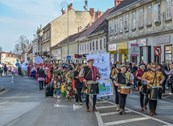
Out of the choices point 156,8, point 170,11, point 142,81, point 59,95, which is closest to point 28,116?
point 142,81

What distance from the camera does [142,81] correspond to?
15.7 metres

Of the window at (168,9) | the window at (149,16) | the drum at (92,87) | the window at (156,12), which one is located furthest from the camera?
the window at (149,16)

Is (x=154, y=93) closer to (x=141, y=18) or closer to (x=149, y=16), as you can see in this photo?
(x=149, y=16)

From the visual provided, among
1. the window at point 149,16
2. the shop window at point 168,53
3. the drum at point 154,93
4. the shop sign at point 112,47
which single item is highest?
the window at point 149,16

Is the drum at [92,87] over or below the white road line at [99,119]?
over

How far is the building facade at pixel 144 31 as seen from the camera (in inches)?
1416

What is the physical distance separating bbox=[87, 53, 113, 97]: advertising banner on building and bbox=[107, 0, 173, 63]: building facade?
7607 mm

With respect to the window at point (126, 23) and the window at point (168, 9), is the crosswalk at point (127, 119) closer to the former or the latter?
the window at point (168, 9)

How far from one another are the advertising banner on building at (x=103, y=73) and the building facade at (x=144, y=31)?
7.61 m

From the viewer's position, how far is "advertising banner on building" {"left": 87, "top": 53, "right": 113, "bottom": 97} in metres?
20.3

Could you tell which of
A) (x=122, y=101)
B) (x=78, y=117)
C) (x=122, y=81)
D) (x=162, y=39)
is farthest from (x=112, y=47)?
(x=78, y=117)

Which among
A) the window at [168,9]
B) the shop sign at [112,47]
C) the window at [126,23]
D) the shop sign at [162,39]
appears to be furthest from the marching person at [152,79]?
the shop sign at [112,47]

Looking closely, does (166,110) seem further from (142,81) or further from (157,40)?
(157,40)

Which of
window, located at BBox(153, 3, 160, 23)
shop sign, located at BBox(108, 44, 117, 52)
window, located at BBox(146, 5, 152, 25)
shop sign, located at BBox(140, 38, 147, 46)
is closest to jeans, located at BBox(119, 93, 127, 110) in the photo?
window, located at BBox(153, 3, 160, 23)
